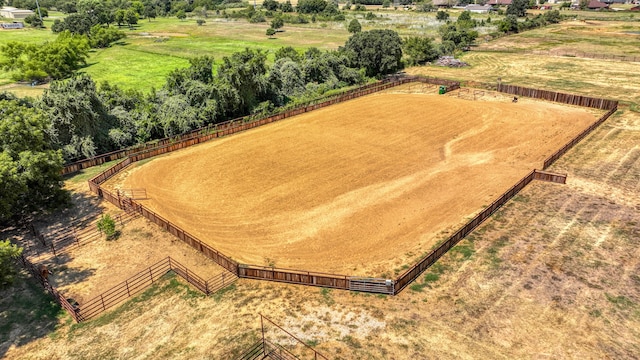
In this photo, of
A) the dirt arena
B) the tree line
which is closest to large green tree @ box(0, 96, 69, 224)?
the tree line

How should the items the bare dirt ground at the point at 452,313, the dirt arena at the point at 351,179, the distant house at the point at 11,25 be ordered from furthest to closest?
the distant house at the point at 11,25 < the dirt arena at the point at 351,179 < the bare dirt ground at the point at 452,313

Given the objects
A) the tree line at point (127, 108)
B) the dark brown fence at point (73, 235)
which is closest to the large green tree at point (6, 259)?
→ the dark brown fence at point (73, 235)

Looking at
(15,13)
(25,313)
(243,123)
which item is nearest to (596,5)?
(243,123)

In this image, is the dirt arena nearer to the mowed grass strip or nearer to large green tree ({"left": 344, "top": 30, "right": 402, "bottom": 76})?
large green tree ({"left": 344, "top": 30, "right": 402, "bottom": 76})

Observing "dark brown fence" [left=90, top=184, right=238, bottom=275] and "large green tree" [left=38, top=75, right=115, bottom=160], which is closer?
"dark brown fence" [left=90, top=184, right=238, bottom=275]

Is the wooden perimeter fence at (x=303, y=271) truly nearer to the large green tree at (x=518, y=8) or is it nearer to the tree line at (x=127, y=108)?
the tree line at (x=127, y=108)

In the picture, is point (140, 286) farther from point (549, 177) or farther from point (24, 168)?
point (549, 177)

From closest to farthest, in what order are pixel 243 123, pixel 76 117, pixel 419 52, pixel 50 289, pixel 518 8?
1. pixel 50 289
2. pixel 76 117
3. pixel 243 123
4. pixel 419 52
5. pixel 518 8
